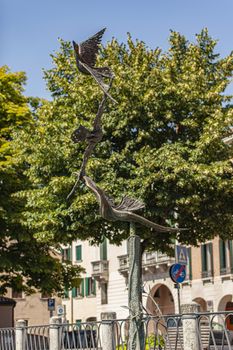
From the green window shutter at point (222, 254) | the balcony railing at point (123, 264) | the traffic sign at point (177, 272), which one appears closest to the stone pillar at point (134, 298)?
the traffic sign at point (177, 272)

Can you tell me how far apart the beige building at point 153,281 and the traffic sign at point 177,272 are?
31.3 ft

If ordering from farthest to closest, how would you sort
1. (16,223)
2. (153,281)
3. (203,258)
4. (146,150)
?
1. (153,281)
2. (203,258)
3. (16,223)
4. (146,150)

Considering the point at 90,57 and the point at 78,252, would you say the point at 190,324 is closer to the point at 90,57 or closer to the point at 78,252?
the point at 90,57

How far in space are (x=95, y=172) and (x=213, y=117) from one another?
4.24m

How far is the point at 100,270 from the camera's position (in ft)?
174

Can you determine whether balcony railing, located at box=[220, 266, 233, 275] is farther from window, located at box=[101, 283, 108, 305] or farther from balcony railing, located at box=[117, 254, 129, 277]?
window, located at box=[101, 283, 108, 305]

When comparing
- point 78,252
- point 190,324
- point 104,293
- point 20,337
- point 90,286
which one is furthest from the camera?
point 78,252

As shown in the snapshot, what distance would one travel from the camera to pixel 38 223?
22.9 meters

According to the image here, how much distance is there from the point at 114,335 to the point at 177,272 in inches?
243

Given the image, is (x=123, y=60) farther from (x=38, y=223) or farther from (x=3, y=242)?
(x=3, y=242)

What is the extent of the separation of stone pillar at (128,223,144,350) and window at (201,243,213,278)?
98.1 feet

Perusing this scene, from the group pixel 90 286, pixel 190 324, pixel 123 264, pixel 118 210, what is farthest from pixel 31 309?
pixel 118 210

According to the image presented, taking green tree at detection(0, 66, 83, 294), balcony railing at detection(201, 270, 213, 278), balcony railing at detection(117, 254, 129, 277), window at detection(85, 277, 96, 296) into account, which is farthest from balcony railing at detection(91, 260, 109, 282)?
green tree at detection(0, 66, 83, 294)

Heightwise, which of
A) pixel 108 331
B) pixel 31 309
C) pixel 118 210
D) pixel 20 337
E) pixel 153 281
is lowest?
pixel 20 337
